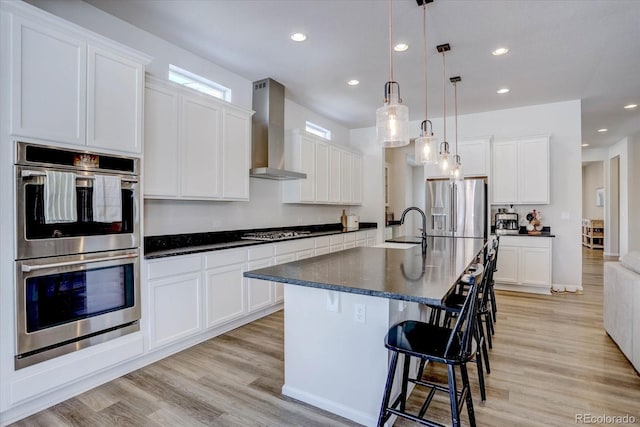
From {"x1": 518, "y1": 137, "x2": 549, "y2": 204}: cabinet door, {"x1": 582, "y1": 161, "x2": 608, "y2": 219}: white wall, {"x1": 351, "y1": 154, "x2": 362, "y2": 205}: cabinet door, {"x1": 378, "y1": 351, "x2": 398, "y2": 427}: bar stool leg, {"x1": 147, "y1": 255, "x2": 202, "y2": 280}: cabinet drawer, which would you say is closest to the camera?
{"x1": 378, "y1": 351, "x2": 398, "y2": 427}: bar stool leg

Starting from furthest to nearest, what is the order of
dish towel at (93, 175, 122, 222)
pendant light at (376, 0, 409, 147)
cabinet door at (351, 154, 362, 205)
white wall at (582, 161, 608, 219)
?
white wall at (582, 161, 608, 219) → cabinet door at (351, 154, 362, 205) → dish towel at (93, 175, 122, 222) → pendant light at (376, 0, 409, 147)

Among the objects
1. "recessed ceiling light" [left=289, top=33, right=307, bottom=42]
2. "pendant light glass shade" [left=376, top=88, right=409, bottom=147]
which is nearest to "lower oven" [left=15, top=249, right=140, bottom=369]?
"pendant light glass shade" [left=376, top=88, right=409, bottom=147]

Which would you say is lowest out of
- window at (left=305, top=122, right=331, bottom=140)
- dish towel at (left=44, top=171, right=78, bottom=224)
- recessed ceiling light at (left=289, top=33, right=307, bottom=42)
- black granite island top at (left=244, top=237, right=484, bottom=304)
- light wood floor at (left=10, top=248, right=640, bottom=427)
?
light wood floor at (left=10, top=248, right=640, bottom=427)

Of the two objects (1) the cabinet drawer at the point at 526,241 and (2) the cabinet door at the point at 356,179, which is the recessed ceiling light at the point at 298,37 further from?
(1) the cabinet drawer at the point at 526,241

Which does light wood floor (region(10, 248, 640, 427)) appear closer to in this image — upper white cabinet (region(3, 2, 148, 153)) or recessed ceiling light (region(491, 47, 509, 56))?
upper white cabinet (region(3, 2, 148, 153))

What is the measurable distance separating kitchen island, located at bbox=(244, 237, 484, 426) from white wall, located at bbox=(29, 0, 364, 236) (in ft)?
5.87

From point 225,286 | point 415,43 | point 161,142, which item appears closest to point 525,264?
point 415,43

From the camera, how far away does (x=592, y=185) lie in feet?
35.8

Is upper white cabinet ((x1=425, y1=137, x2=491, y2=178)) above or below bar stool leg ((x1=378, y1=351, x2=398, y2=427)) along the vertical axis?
above

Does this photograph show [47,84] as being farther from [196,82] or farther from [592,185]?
[592,185]

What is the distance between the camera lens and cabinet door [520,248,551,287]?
16.5 ft

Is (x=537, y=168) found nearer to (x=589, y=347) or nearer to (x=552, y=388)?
(x=589, y=347)

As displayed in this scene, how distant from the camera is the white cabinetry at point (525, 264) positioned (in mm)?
5047

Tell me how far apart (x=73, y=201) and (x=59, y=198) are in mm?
80
